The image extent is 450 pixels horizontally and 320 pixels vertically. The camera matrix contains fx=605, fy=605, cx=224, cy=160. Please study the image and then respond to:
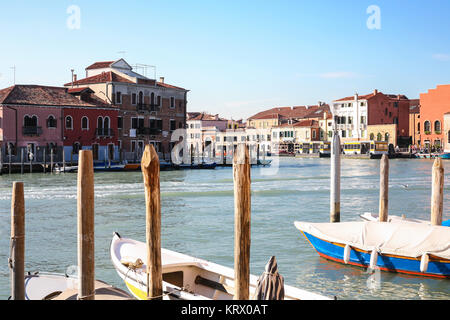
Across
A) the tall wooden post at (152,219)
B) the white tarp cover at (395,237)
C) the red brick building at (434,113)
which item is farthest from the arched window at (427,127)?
the tall wooden post at (152,219)

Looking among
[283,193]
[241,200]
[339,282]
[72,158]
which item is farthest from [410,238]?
[72,158]

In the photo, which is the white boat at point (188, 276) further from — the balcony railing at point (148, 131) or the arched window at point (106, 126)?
the balcony railing at point (148, 131)

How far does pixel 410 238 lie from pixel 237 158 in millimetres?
4324

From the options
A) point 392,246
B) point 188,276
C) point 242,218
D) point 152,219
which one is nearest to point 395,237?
point 392,246

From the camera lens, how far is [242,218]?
19.0 feet

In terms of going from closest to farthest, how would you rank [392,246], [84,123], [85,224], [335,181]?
[85,224] < [392,246] < [335,181] < [84,123]

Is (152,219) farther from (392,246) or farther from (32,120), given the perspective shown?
(32,120)

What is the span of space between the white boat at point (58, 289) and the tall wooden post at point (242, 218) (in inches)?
52.8

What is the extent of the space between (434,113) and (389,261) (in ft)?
171

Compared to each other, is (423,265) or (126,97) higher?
(126,97)

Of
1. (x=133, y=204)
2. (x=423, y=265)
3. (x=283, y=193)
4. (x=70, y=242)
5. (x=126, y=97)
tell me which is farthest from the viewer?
(x=126, y=97)

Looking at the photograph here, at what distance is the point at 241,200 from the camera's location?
5758 mm

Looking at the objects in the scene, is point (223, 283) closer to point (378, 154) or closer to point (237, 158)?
point (237, 158)

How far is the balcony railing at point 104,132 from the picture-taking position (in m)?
38.6
